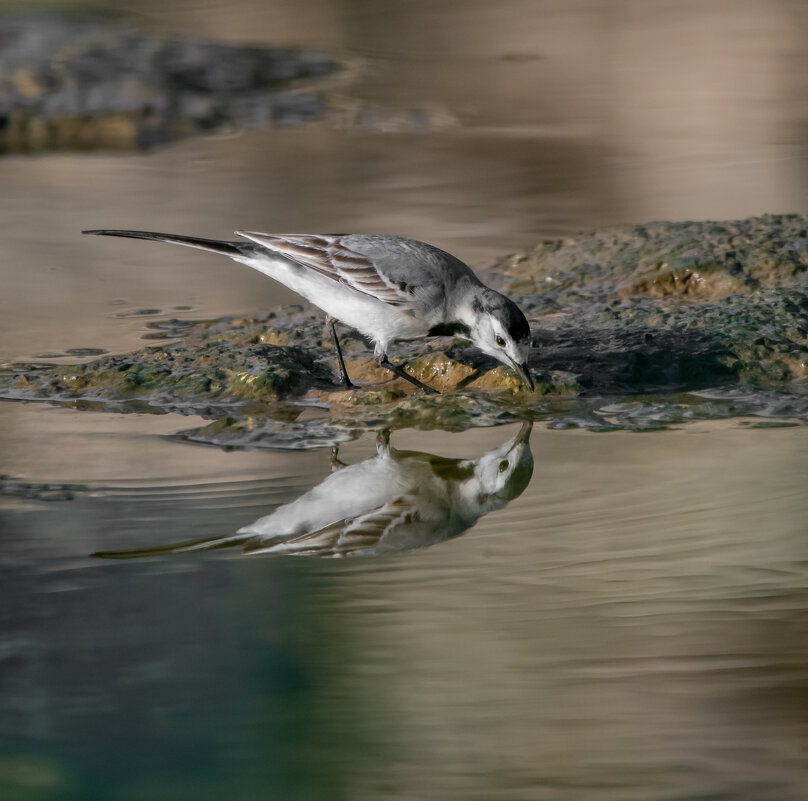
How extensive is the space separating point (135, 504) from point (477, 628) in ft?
4.53

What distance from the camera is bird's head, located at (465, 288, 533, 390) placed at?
5.04 meters

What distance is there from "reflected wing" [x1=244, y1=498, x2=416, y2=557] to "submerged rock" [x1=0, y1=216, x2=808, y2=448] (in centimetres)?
77

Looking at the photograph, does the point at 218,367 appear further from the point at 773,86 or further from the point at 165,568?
the point at 773,86

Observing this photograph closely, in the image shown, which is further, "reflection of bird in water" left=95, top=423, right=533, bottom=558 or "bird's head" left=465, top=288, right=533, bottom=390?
"bird's head" left=465, top=288, right=533, bottom=390

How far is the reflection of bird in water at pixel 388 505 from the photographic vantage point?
382 cm

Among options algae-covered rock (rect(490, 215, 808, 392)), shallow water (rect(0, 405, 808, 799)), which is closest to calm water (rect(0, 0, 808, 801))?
shallow water (rect(0, 405, 808, 799))

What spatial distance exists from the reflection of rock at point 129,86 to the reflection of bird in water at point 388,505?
7.34 metres

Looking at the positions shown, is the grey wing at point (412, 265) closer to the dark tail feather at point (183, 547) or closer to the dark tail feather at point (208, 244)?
the dark tail feather at point (208, 244)

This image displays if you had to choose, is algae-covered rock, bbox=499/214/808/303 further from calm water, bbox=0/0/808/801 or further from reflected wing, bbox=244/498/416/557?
reflected wing, bbox=244/498/416/557

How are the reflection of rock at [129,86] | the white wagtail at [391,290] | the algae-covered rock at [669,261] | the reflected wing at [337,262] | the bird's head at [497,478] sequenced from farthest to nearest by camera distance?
the reflection of rock at [129,86]
the algae-covered rock at [669,261]
the reflected wing at [337,262]
the white wagtail at [391,290]
the bird's head at [497,478]

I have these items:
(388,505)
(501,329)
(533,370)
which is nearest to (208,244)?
(501,329)

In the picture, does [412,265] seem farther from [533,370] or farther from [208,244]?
[208,244]

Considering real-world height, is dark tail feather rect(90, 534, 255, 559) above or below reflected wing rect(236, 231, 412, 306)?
below

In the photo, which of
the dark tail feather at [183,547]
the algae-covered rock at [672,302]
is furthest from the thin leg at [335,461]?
the algae-covered rock at [672,302]
